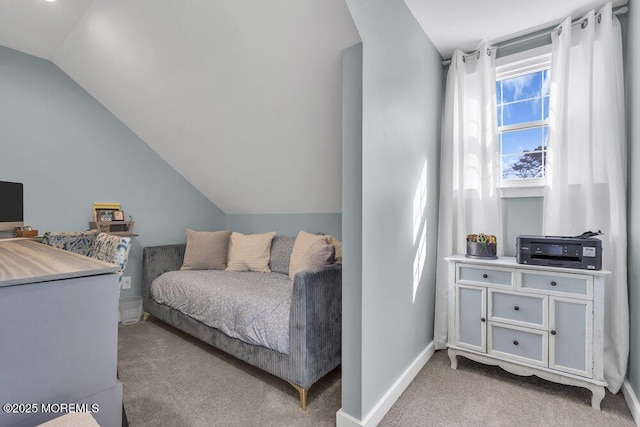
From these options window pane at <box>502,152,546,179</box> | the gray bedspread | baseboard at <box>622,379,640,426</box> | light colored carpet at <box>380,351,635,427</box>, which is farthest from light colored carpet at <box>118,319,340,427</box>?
window pane at <box>502,152,546,179</box>

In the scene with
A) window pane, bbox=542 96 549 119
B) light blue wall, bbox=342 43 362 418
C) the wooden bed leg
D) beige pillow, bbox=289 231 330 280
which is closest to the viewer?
light blue wall, bbox=342 43 362 418

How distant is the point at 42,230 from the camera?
9.18ft

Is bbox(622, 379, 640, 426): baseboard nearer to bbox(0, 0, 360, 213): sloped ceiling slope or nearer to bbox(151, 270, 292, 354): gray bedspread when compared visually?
bbox(151, 270, 292, 354): gray bedspread

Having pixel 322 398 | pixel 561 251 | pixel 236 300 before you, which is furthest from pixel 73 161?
pixel 561 251

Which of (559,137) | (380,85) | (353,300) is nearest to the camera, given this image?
(353,300)

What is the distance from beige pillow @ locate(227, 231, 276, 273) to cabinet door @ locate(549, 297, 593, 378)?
2.33 meters

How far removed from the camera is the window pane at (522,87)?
241cm

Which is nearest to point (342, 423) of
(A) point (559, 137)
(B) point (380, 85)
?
(B) point (380, 85)

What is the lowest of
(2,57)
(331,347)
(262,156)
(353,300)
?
(331,347)

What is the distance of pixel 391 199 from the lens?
6.03 feet

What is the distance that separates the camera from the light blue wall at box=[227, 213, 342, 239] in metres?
2.95

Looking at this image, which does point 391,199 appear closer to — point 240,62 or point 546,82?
point 240,62

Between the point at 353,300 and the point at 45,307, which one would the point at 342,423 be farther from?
the point at 45,307

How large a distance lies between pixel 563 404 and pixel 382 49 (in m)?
2.38
